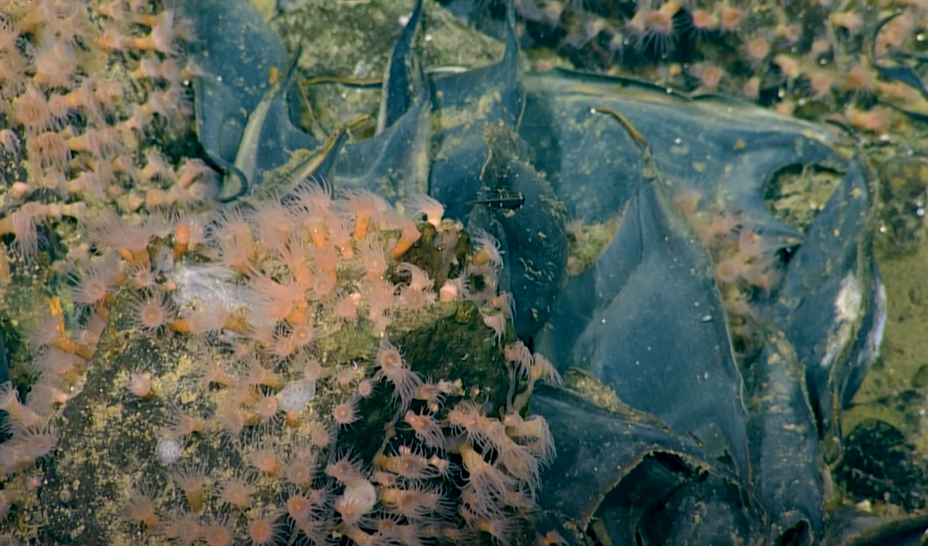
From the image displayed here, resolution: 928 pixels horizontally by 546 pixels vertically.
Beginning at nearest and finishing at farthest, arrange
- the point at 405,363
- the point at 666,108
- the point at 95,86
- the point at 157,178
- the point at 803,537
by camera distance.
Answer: the point at 405,363
the point at 803,537
the point at 95,86
the point at 157,178
the point at 666,108

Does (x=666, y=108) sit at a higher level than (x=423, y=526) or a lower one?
higher

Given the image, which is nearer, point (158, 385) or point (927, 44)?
point (158, 385)

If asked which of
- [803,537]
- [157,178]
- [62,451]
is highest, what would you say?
[157,178]

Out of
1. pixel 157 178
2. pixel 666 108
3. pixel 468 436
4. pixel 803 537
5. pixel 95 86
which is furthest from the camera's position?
pixel 666 108

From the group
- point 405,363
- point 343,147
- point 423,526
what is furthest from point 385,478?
point 343,147

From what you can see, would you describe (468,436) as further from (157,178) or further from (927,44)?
(927,44)

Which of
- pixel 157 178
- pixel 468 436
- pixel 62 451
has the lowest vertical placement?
pixel 62 451

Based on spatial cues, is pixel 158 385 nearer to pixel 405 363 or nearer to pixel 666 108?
pixel 405 363

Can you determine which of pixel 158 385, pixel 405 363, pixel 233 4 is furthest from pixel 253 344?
pixel 233 4

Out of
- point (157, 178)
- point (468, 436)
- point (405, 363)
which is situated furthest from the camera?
point (157, 178)
